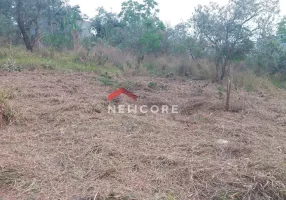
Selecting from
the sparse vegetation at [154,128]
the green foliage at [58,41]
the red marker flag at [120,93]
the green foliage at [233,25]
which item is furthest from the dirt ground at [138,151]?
the green foliage at [58,41]

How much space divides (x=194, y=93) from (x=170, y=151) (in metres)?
3.07

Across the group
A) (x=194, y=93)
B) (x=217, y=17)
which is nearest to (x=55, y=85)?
(x=194, y=93)

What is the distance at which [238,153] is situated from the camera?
2662 millimetres

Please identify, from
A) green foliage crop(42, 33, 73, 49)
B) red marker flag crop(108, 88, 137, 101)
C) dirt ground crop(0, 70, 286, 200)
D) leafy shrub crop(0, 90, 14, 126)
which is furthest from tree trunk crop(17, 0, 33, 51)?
leafy shrub crop(0, 90, 14, 126)

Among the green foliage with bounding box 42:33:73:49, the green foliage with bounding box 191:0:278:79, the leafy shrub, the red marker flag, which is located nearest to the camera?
the leafy shrub

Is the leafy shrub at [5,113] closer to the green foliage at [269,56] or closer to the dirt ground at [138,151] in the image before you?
the dirt ground at [138,151]

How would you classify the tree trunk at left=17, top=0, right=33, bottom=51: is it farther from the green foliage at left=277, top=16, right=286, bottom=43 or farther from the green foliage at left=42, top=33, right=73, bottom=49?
the green foliage at left=277, top=16, right=286, bottom=43

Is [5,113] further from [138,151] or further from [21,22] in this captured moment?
[21,22]

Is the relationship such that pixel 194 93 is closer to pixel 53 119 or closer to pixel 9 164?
pixel 53 119

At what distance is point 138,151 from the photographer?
2.62 meters

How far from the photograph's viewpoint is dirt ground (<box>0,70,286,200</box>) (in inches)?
77.5

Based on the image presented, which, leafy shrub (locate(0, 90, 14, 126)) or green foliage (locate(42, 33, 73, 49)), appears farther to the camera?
green foliage (locate(42, 33, 73, 49))

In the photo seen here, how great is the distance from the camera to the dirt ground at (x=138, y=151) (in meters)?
1.97

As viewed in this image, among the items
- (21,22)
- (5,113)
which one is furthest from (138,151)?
(21,22)
